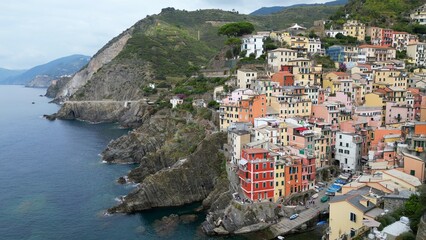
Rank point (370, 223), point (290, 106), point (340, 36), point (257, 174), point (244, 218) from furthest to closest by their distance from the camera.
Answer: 1. point (340, 36)
2. point (290, 106)
3. point (257, 174)
4. point (244, 218)
5. point (370, 223)

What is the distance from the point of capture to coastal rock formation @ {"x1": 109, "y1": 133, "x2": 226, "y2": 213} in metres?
41.6

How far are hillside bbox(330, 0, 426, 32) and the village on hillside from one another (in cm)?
488

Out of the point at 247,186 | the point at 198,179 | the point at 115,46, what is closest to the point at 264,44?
the point at 198,179

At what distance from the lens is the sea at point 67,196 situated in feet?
118

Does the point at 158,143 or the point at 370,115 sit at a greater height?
the point at 370,115

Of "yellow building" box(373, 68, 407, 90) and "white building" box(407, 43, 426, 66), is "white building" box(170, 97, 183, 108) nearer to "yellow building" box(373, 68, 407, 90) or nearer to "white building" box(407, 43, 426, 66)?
"yellow building" box(373, 68, 407, 90)

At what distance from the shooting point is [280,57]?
58.4 metres

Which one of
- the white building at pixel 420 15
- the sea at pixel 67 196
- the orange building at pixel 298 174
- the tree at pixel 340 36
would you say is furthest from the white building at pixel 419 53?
the sea at pixel 67 196

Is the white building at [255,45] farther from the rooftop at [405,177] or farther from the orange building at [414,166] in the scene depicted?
the rooftop at [405,177]

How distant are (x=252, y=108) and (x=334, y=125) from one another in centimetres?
918

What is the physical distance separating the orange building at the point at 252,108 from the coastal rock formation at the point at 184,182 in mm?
3419

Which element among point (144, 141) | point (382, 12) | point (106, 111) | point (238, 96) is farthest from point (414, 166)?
point (106, 111)

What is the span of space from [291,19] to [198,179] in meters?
113

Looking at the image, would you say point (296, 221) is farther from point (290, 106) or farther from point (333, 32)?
point (333, 32)
